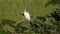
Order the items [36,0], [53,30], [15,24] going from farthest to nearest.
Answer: [36,0] < [15,24] < [53,30]

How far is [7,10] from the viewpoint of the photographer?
21.7 ft

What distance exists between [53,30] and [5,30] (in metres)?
1.41

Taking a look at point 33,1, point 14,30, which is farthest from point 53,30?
point 33,1

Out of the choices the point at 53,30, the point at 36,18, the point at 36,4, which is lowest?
the point at 53,30

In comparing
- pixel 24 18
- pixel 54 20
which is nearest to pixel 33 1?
pixel 24 18

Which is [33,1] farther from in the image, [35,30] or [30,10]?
[35,30]

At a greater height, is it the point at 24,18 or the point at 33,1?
the point at 33,1

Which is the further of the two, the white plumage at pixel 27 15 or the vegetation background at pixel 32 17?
the white plumage at pixel 27 15

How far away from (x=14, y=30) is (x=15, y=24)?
29 centimetres

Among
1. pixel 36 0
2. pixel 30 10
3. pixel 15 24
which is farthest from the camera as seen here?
pixel 36 0

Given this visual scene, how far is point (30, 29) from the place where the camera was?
583 centimetres

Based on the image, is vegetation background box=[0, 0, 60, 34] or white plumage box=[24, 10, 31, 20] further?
white plumage box=[24, 10, 31, 20]

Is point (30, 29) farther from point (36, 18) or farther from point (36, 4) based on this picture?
point (36, 4)

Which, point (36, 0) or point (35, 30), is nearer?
point (35, 30)
